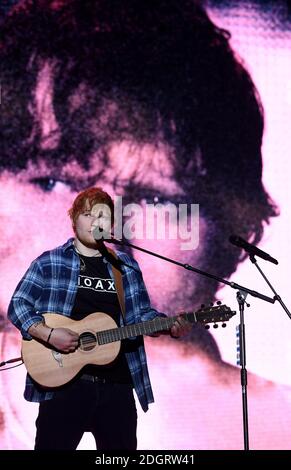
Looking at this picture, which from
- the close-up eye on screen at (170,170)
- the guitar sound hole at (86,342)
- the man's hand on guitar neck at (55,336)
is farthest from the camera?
the close-up eye on screen at (170,170)

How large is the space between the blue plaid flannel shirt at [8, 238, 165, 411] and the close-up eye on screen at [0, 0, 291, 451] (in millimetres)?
876

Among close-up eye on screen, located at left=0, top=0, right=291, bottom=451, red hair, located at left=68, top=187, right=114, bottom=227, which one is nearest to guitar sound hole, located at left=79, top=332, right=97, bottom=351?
red hair, located at left=68, top=187, right=114, bottom=227

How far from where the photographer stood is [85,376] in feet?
12.0

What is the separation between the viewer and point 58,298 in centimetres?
374

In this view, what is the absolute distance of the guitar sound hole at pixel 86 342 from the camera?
3727mm

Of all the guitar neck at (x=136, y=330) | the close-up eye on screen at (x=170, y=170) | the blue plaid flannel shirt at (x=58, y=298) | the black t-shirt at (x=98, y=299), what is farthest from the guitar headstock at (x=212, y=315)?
the close-up eye on screen at (x=170, y=170)

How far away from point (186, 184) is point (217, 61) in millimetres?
877

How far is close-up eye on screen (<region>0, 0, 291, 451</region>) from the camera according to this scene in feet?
16.3

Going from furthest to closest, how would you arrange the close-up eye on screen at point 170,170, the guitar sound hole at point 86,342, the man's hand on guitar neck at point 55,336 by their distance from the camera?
the close-up eye on screen at point 170,170 < the guitar sound hole at point 86,342 < the man's hand on guitar neck at point 55,336

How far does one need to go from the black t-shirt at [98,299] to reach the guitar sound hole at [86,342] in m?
0.09

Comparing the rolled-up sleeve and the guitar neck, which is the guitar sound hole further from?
the rolled-up sleeve

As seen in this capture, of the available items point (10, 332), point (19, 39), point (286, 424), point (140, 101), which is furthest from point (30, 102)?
point (286, 424)

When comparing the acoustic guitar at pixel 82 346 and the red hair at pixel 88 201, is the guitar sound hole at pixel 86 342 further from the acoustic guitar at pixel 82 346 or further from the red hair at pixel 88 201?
the red hair at pixel 88 201
